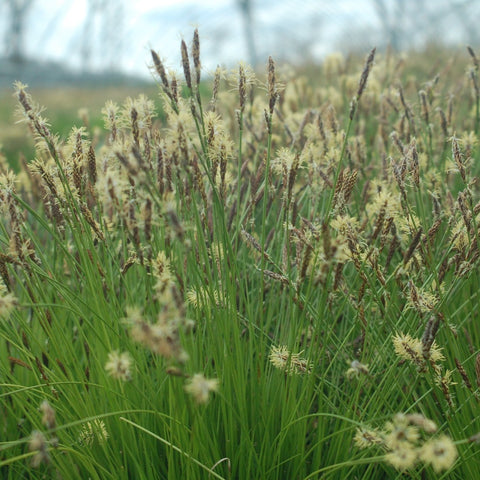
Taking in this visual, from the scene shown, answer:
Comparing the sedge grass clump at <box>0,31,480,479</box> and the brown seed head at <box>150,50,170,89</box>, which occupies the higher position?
the brown seed head at <box>150,50,170,89</box>

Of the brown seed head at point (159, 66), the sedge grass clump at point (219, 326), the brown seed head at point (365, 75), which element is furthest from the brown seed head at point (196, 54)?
the brown seed head at point (365, 75)

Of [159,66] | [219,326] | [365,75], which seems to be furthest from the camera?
[219,326]

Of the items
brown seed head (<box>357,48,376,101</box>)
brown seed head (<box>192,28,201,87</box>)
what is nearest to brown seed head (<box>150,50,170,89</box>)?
brown seed head (<box>192,28,201,87</box>)

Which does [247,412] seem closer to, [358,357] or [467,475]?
[358,357]

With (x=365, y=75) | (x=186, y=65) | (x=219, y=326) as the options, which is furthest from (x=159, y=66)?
(x=219, y=326)

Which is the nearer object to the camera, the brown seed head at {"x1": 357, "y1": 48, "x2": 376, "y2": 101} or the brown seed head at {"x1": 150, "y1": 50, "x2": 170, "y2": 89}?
the brown seed head at {"x1": 150, "y1": 50, "x2": 170, "y2": 89}

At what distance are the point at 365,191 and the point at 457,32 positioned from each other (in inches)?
469

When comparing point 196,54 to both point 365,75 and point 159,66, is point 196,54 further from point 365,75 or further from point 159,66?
point 365,75

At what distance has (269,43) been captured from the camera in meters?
11.4

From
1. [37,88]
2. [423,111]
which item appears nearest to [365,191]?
[423,111]

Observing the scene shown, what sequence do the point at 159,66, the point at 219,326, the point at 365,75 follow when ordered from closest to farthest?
the point at 159,66, the point at 365,75, the point at 219,326

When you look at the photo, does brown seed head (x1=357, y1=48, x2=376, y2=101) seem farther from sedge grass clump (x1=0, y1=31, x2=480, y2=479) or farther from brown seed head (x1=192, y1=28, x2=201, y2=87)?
brown seed head (x1=192, y1=28, x2=201, y2=87)

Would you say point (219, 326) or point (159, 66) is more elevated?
point (159, 66)

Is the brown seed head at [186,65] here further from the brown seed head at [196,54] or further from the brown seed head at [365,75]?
the brown seed head at [365,75]
